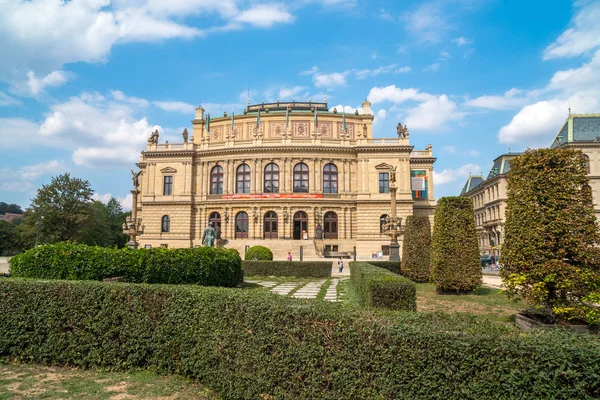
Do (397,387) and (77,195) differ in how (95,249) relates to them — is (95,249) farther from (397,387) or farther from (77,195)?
(77,195)

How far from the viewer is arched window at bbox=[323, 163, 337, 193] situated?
154 ft

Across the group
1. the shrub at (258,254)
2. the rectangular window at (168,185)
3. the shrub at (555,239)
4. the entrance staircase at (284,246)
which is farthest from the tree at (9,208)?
the shrub at (555,239)

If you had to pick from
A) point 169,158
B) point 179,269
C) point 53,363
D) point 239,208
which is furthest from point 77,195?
point 53,363

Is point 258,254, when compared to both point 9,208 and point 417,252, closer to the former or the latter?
point 417,252

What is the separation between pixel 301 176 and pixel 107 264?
Result: 37553 millimetres

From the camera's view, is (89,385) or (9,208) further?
(9,208)

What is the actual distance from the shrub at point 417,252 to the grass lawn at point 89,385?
16481mm

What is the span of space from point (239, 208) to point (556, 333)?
43875 millimetres

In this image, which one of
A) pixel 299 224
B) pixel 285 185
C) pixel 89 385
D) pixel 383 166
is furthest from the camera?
pixel 285 185

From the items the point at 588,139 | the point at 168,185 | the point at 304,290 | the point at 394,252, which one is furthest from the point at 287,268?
the point at 588,139

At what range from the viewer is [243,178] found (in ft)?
157

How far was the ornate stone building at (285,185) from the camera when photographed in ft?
148

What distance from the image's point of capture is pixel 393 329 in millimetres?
4355

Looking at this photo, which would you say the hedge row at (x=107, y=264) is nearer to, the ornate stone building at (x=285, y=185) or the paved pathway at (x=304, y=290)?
the paved pathway at (x=304, y=290)
